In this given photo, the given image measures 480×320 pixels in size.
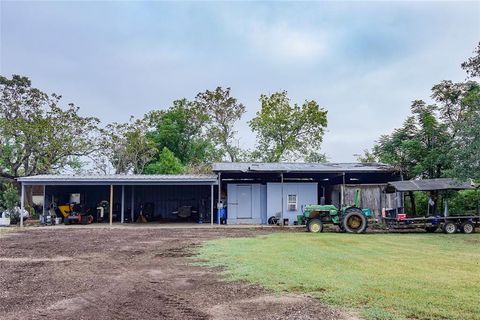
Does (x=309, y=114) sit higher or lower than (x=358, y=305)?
higher

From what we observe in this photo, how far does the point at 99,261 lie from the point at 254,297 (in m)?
4.96

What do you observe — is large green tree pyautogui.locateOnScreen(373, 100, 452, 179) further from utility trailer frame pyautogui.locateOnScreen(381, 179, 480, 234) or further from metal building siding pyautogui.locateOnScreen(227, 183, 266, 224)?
metal building siding pyautogui.locateOnScreen(227, 183, 266, 224)

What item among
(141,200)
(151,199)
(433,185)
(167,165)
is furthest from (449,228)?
(167,165)

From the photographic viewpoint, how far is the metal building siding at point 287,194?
22.0 m

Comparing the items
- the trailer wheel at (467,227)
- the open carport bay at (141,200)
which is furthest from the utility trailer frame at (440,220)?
the open carport bay at (141,200)

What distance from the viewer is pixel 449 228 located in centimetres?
1634

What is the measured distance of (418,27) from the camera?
15117 millimetres

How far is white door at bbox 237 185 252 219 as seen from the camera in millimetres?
22312

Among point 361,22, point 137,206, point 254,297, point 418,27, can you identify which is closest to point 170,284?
point 254,297

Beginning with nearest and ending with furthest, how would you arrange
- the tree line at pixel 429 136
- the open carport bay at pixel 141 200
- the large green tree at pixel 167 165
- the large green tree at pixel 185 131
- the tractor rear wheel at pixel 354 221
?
1. the tractor rear wheel at pixel 354 221
2. the tree line at pixel 429 136
3. the open carport bay at pixel 141 200
4. the large green tree at pixel 167 165
5. the large green tree at pixel 185 131

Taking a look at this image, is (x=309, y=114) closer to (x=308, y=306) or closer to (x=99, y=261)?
(x=99, y=261)

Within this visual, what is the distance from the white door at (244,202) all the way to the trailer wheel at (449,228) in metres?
9.29

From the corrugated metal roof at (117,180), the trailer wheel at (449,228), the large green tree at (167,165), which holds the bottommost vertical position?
the trailer wheel at (449,228)

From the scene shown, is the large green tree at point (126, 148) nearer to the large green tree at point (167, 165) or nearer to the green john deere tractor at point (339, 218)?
the large green tree at point (167, 165)
